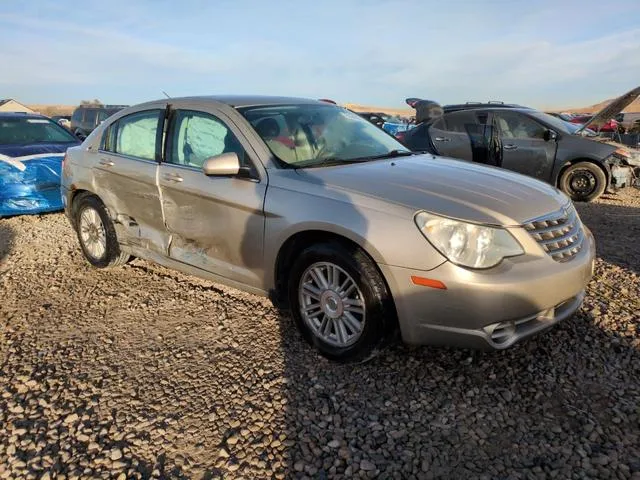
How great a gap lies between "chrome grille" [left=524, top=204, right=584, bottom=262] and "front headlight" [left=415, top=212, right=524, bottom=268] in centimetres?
21

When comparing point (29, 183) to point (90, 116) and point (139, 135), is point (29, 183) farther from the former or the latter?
point (90, 116)

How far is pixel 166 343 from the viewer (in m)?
3.63

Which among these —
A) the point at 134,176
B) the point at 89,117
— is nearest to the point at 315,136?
the point at 134,176

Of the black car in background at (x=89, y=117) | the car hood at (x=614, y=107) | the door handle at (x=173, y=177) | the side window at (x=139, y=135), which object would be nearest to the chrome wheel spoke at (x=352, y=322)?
the door handle at (x=173, y=177)

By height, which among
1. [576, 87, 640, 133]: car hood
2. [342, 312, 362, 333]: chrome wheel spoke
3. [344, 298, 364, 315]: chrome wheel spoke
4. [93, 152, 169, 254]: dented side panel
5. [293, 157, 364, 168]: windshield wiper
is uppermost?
[576, 87, 640, 133]: car hood

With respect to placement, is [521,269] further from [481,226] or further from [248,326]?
[248,326]

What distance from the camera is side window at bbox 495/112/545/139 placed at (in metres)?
8.55

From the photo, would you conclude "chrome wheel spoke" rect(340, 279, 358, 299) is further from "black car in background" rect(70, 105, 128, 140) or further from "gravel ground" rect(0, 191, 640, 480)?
"black car in background" rect(70, 105, 128, 140)

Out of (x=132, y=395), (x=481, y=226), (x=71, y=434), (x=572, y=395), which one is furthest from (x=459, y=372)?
(x=71, y=434)

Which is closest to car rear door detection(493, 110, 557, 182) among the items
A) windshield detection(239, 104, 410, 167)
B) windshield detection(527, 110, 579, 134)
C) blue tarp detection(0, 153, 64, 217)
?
windshield detection(527, 110, 579, 134)

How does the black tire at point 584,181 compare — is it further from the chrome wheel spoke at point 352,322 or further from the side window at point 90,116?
the side window at point 90,116

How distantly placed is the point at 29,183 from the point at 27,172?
16 cm

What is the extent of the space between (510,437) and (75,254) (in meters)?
4.99

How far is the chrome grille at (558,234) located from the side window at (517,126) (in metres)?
5.85
